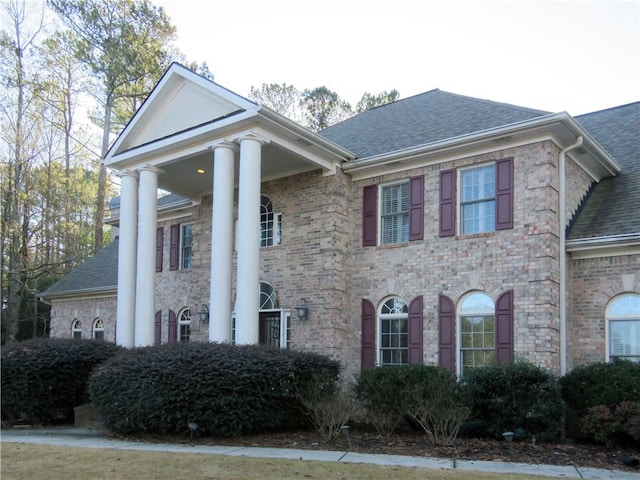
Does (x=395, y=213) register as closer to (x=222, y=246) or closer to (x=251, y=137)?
(x=251, y=137)

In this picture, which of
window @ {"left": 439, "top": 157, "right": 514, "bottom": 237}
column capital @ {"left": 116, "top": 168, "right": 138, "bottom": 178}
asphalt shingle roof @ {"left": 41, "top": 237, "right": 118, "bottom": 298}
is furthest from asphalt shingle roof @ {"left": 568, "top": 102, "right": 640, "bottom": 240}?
asphalt shingle roof @ {"left": 41, "top": 237, "right": 118, "bottom": 298}

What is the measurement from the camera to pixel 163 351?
38.7ft

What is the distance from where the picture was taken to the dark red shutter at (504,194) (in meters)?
13.0

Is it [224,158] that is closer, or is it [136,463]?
[136,463]

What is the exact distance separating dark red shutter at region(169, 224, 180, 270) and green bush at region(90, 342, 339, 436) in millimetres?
8027

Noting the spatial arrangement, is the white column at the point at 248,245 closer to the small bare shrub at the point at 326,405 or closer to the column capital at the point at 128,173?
the small bare shrub at the point at 326,405

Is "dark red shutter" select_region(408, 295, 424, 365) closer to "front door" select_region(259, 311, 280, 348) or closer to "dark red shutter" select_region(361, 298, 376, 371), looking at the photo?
"dark red shutter" select_region(361, 298, 376, 371)

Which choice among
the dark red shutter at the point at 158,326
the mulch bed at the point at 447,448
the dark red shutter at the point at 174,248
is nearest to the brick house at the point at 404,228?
the dark red shutter at the point at 174,248

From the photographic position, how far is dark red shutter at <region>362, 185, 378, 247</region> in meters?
15.2

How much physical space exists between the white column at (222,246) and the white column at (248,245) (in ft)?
1.74

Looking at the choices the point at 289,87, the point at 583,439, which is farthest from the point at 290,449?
the point at 289,87

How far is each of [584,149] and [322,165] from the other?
586 cm

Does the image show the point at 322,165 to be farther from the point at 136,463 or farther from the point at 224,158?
the point at 136,463

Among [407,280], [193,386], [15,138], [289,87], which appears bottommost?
[193,386]
